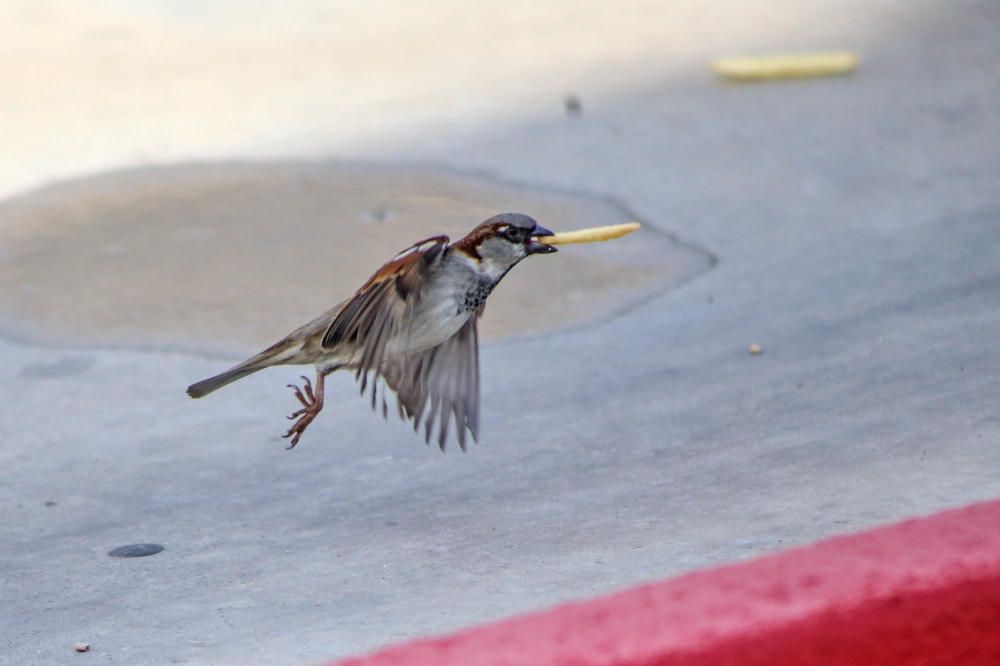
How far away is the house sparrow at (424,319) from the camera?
3.98 m

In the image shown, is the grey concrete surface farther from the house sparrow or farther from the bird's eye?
the bird's eye

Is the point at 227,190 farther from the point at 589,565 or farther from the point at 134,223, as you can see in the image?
the point at 589,565

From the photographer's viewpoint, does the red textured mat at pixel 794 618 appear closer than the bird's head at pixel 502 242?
Yes

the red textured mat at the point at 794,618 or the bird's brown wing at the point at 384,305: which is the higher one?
the bird's brown wing at the point at 384,305

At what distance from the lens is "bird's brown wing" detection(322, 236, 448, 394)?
3.93 metres

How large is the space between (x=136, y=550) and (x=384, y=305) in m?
1.02

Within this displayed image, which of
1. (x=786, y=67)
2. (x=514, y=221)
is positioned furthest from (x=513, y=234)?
(x=786, y=67)

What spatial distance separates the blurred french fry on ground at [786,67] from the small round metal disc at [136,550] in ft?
19.3

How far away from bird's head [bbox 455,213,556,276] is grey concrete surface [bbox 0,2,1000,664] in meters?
0.76

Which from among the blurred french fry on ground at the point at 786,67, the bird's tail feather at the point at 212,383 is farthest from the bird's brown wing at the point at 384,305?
the blurred french fry on ground at the point at 786,67

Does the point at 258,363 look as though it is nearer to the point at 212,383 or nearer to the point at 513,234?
the point at 212,383

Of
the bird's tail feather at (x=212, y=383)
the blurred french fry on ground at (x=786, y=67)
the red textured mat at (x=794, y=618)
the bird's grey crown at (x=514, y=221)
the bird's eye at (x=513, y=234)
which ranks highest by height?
the bird's grey crown at (x=514, y=221)

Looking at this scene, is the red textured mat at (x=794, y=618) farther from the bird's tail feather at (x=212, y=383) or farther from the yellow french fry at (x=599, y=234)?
the bird's tail feather at (x=212, y=383)

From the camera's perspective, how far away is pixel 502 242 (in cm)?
405
